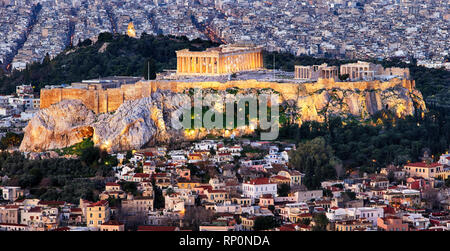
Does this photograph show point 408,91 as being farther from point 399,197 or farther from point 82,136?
point 82,136

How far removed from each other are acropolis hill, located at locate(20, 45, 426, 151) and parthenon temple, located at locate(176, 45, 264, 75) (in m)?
0.04

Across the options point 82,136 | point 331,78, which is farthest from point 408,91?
point 82,136

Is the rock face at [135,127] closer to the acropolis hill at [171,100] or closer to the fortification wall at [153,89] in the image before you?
the acropolis hill at [171,100]

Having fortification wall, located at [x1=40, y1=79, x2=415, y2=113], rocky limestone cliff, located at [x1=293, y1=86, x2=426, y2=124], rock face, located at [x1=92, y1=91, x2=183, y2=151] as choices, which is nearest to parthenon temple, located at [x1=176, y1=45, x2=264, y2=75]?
fortification wall, located at [x1=40, y1=79, x2=415, y2=113]

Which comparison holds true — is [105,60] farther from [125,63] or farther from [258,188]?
[258,188]

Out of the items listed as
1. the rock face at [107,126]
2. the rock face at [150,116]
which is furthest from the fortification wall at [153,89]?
the rock face at [107,126]

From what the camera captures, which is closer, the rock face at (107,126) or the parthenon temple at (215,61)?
the rock face at (107,126)

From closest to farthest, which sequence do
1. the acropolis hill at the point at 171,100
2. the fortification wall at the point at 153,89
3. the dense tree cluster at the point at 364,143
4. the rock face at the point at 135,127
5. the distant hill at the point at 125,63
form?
the dense tree cluster at the point at 364,143
the rock face at the point at 135,127
the acropolis hill at the point at 171,100
the fortification wall at the point at 153,89
the distant hill at the point at 125,63

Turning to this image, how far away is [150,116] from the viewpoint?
3803 cm

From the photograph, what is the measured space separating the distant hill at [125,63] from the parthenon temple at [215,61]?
15.0 ft

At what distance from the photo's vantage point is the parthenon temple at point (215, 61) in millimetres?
43281

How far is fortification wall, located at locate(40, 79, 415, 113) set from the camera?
39.2m

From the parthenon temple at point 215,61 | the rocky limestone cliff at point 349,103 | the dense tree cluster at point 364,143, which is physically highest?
the parthenon temple at point 215,61

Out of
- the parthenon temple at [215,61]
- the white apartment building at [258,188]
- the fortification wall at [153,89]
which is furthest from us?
the parthenon temple at [215,61]
